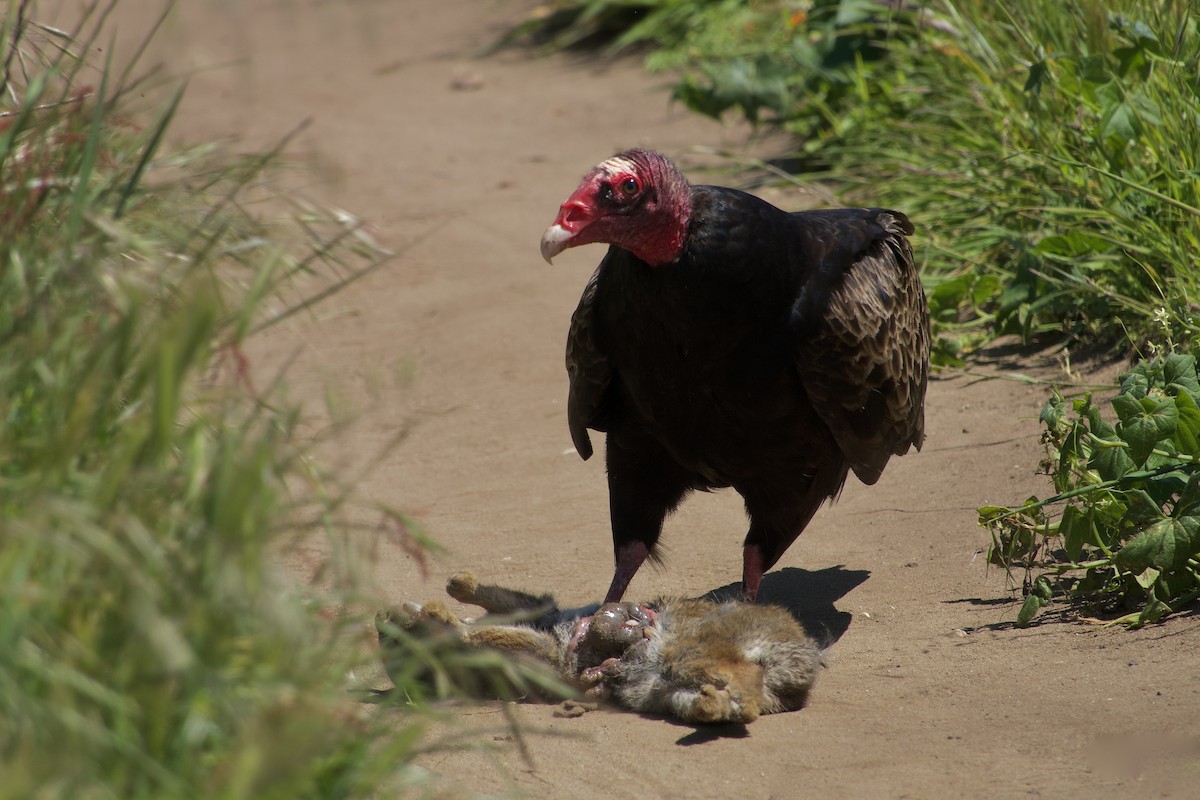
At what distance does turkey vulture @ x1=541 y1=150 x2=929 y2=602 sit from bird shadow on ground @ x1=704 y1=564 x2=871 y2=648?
0.81ft

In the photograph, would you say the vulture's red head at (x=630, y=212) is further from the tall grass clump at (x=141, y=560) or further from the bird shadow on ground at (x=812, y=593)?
the tall grass clump at (x=141, y=560)

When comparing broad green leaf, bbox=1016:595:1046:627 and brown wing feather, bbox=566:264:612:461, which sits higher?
brown wing feather, bbox=566:264:612:461

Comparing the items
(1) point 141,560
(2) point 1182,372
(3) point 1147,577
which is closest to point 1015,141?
(2) point 1182,372

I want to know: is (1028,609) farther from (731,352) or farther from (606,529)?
(606,529)

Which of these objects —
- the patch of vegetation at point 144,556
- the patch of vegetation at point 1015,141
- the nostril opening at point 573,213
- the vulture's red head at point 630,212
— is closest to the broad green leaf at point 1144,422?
the patch of vegetation at point 1015,141

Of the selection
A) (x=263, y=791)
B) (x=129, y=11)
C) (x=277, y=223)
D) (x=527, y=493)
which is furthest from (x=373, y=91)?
(x=263, y=791)

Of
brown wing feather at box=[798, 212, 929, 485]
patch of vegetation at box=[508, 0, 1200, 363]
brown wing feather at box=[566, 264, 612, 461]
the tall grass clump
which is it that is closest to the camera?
the tall grass clump

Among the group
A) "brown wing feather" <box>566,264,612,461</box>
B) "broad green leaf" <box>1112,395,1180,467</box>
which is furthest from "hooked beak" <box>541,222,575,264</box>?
"broad green leaf" <box>1112,395,1180,467</box>

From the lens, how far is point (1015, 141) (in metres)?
6.55

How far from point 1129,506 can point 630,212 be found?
1706 mm

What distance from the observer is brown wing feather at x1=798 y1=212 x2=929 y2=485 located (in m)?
3.99

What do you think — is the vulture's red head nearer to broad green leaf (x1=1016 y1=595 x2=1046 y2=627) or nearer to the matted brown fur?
the matted brown fur

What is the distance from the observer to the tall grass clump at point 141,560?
5.69 feet

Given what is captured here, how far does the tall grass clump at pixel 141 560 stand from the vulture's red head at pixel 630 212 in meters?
1.49
